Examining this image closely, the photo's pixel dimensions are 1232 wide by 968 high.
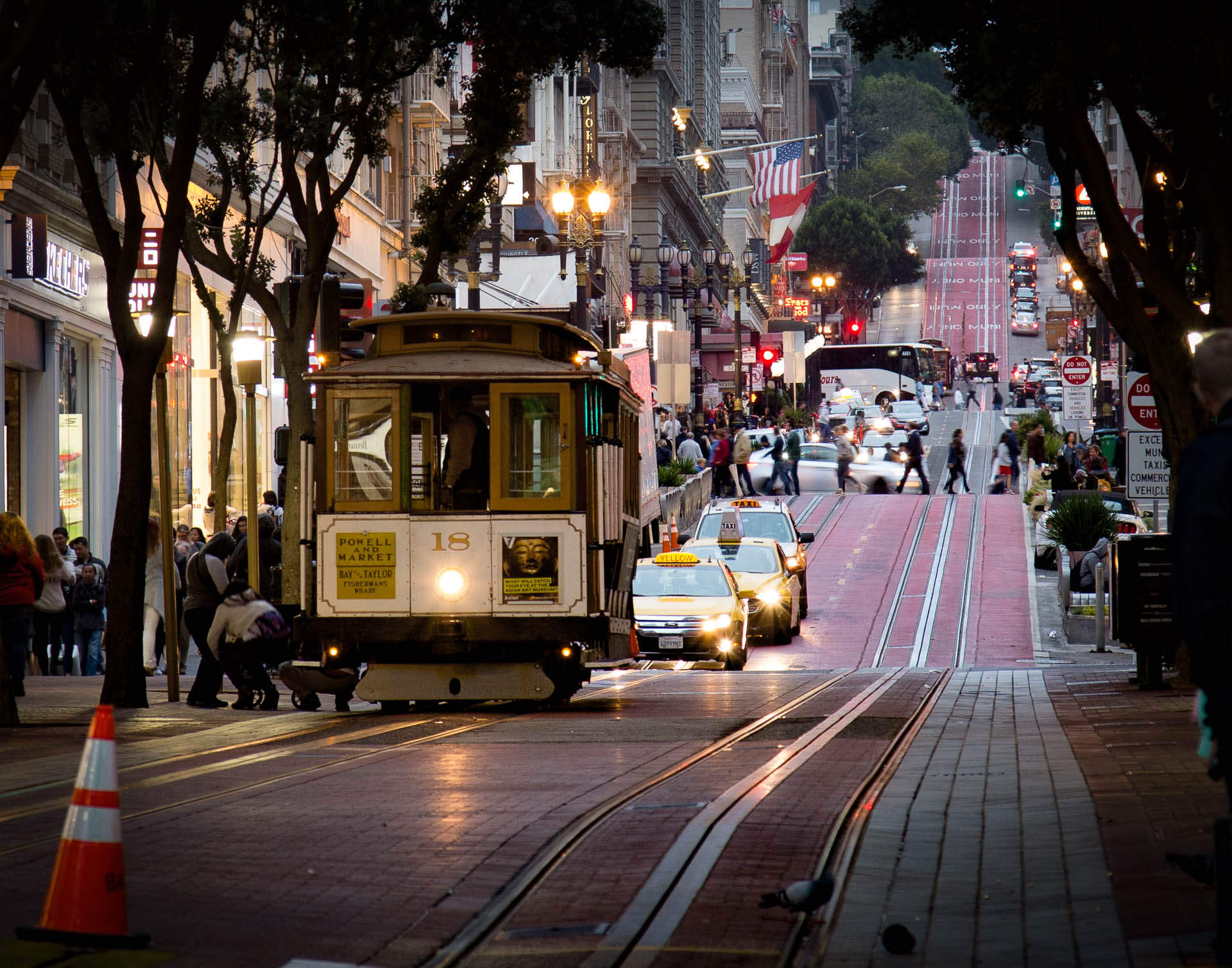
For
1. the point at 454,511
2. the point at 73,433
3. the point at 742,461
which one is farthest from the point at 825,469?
the point at 454,511

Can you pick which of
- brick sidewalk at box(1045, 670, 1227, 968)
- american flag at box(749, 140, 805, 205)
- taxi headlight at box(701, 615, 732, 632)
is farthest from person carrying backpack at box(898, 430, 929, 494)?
brick sidewalk at box(1045, 670, 1227, 968)

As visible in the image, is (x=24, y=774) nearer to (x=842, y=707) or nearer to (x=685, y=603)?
(x=842, y=707)

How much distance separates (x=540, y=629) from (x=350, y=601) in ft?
5.13

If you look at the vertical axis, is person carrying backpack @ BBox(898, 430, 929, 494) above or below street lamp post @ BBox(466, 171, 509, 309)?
below

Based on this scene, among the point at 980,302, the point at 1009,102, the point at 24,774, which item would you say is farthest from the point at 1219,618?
the point at 980,302

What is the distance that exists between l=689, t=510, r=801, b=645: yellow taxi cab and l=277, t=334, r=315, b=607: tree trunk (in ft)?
29.6

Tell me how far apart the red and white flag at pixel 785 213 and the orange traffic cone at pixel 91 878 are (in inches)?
2769

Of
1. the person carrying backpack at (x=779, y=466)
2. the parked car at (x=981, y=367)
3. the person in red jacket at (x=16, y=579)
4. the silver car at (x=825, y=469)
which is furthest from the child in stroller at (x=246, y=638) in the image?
the parked car at (x=981, y=367)

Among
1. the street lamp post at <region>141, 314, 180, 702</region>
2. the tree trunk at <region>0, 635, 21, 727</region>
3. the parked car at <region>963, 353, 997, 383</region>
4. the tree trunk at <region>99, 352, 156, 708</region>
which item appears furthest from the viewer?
the parked car at <region>963, 353, 997, 383</region>

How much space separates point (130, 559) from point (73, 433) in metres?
11.1

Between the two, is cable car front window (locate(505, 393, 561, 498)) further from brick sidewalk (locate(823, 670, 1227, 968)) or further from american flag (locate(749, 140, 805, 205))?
american flag (locate(749, 140, 805, 205))

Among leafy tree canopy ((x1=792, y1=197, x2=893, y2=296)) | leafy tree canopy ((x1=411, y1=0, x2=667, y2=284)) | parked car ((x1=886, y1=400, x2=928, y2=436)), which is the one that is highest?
leafy tree canopy ((x1=792, y1=197, x2=893, y2=296))

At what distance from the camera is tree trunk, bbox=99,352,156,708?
1678 centimetres

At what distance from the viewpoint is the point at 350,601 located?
16109 millimetres
